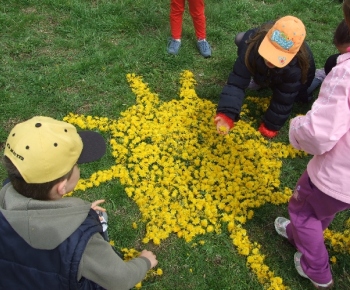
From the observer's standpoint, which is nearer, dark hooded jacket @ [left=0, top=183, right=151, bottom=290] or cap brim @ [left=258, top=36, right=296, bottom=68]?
dark hooded jacket @ [left=0, top=183, right=151, bottom=290]

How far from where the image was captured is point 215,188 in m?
3.64

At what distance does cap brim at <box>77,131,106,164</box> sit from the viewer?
2.19m

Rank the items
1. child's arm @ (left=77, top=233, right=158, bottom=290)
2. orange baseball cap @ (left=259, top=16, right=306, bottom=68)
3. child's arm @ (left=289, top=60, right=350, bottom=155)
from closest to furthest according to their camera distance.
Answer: child's arm @ (left=77, top=233, right=158, bottom=290), child's arm @ (left=289, top=60, right=350, bottom=155), orange baseball cap @ (left=259, top=16, right=306, bottom=68)

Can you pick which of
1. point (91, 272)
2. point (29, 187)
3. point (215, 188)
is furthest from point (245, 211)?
point (29, 187)

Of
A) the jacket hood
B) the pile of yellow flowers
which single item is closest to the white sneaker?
the pile of yellow flowers

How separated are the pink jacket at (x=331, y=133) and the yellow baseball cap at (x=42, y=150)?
127 cm

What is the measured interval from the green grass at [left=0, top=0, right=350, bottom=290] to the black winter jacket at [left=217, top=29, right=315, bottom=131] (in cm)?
31

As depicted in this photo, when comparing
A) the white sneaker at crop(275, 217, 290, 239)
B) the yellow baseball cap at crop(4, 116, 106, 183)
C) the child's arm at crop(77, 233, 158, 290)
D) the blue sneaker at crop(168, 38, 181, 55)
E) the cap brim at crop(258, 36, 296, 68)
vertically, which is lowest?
the white sneaker at crop(275, 217, 290, 239)

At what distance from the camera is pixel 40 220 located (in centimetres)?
182

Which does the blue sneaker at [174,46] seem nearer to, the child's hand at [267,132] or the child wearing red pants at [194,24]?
the child wearing red pants at [194,24]

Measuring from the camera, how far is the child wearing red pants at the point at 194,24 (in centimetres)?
475

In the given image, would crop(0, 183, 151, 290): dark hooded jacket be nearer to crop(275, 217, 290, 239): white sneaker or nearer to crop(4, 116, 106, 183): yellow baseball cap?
crop(4, 116, 106, 183): yellow baseball cap

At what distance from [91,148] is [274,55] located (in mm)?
1917

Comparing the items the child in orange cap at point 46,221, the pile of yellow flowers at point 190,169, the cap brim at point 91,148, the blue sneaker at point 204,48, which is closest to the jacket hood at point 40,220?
the child in orange cap at point 46,221
